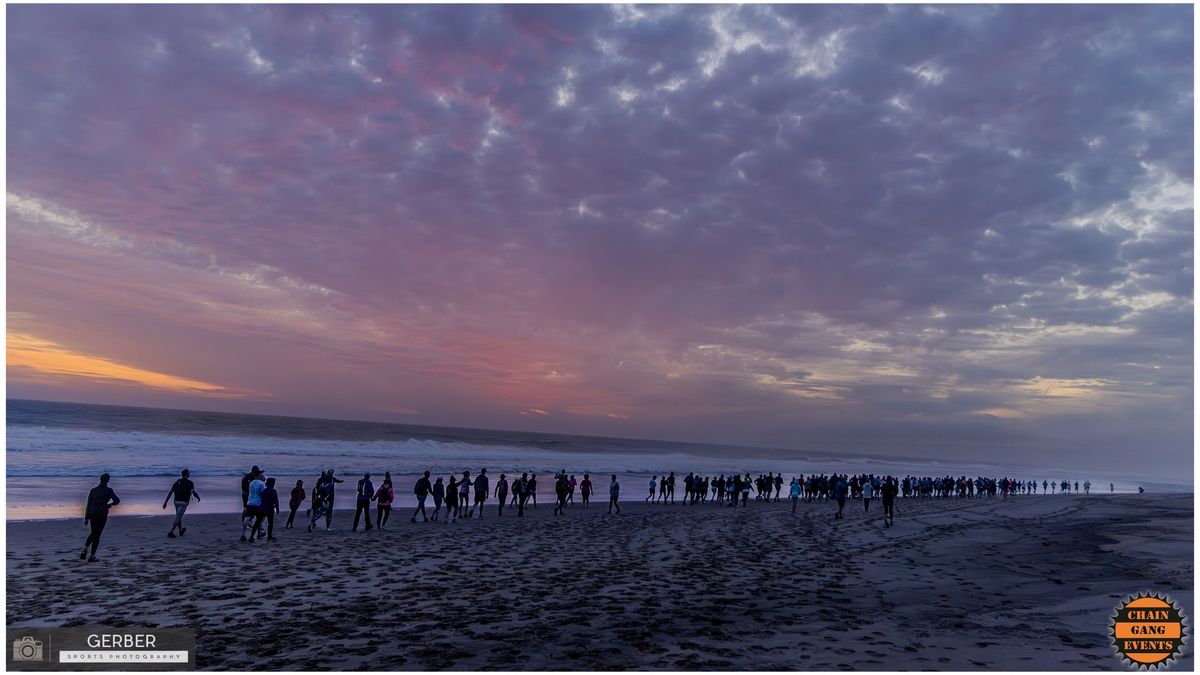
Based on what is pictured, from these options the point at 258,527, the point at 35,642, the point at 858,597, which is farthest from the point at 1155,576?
the point at 258,527

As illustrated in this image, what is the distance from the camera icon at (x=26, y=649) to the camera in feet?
28.2

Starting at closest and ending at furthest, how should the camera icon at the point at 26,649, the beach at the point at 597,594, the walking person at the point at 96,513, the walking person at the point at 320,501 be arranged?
1. the camera icon at the point at 26,649
2. the beach at the point at 597,594
3. the walking person at the point at 96,513
4. the walking person at the point at 320,501

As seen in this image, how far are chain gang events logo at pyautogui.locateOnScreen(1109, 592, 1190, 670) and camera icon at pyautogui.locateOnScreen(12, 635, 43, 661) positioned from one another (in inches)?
580

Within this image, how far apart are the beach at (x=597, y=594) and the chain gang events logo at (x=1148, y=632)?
290mm

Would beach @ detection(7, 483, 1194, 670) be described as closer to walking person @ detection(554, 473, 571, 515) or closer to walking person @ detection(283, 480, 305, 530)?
walking person @ detection(283, 480, 305, 530)

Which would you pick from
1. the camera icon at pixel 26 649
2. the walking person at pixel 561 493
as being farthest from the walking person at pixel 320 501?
the camera icon at pixel 26 649

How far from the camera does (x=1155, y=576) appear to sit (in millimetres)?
15102

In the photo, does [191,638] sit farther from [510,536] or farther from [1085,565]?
[1085,565]

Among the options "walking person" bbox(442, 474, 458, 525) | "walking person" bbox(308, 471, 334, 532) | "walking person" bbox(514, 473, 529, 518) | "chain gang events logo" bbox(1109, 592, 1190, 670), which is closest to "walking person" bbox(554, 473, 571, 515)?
"walking person" bbox(514, 473, 529, 518)

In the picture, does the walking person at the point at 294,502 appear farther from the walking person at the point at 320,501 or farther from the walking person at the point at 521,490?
the walking person at the point at 521,490

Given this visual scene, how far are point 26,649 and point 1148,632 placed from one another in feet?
53.4

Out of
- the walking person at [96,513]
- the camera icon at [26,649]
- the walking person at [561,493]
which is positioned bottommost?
the walking person at [561,493]

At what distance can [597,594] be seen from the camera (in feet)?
40.6

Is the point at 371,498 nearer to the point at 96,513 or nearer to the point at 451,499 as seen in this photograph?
the point at 451,499
